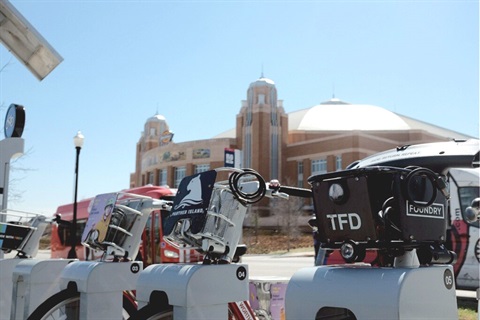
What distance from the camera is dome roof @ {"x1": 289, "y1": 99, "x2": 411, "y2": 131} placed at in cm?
6844

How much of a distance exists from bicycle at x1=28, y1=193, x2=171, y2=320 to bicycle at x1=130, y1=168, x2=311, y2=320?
0.86 meters

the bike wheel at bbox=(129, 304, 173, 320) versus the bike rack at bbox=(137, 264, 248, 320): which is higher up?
the bike rack at bbox=(137, 264, 248, 320)

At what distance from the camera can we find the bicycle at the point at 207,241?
2998mm

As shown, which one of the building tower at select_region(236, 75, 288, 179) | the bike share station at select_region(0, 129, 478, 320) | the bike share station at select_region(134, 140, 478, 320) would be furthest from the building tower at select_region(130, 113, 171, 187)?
the bike share station at select_region(134, 140, 478, 320)

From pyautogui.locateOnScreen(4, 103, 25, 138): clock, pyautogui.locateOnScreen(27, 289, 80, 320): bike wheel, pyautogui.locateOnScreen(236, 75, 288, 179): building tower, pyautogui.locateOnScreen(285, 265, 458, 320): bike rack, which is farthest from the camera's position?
pyautogui.locateOnScreen(236, 75, 288, 179): building tower

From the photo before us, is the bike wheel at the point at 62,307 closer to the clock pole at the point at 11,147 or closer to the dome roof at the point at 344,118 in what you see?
the clock pole at the point at 11,147

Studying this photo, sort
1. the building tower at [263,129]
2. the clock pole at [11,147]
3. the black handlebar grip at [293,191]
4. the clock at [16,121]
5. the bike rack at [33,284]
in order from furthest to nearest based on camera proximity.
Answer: the building tower at [263,129] → the clock at [16,121] → the clock pole at [11,147] → the bike rack at [33,284] → the black handlebar grip at [293,191]

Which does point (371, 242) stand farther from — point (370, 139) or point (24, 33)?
point (370, 139)

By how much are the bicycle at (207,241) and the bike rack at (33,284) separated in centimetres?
221

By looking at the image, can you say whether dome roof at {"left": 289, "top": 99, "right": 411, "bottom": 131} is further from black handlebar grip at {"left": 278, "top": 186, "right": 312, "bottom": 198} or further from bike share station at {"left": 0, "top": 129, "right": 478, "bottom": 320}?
black handlebar grip at {"left": 278, "top": 186, "right": 312, "bottom": 198}

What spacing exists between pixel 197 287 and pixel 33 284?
273 centimetres

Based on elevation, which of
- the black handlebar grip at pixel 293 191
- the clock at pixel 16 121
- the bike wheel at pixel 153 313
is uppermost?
the clock at pixel 16 121

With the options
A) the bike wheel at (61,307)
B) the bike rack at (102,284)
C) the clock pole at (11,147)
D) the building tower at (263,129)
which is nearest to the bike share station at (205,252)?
the bike rack at (102,284)

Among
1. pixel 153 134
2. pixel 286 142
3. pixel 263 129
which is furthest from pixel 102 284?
pixel 153 134
